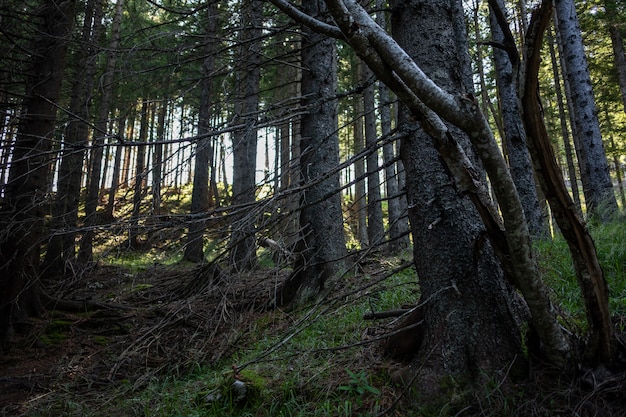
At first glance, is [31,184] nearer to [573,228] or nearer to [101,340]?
[101,340]

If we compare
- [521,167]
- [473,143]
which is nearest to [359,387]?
[473,143]

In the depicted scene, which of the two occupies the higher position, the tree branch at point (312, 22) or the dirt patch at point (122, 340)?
the tree branch at point (312, 22)

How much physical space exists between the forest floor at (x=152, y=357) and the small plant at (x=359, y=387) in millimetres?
16

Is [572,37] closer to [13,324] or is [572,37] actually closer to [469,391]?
[469,391]

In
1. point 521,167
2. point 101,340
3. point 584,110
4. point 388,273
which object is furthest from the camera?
→ point 584,110

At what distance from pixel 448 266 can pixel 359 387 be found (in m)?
1.01

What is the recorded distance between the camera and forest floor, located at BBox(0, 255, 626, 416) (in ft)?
7.23

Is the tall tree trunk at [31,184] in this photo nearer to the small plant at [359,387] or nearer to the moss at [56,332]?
the moss at [56,332]

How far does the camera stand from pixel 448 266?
2578 millimetres

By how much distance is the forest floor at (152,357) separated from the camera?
221cm

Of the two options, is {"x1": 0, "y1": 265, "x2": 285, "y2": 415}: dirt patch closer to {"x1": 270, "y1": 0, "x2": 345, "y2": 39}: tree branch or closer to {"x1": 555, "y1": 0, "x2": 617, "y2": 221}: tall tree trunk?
{"x1": 270, "y1": 0, "x2": 345, "y2": 39}: tree branch

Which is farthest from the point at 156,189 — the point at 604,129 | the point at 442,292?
the point at 604,129

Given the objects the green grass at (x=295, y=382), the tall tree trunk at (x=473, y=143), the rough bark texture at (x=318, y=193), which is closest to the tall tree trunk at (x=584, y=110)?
the rough bark texture at (x=318, y=193)

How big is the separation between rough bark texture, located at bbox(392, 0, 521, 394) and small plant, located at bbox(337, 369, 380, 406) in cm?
32
